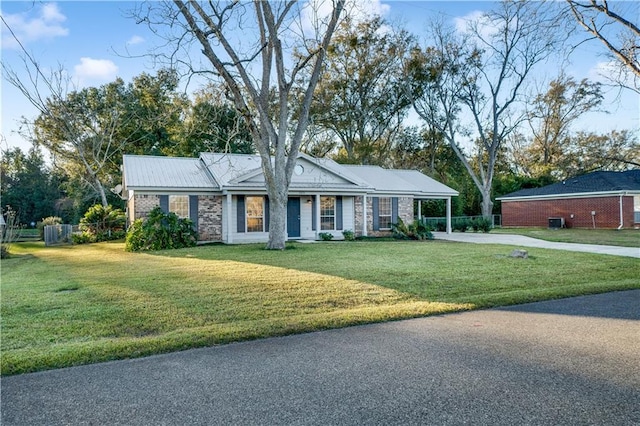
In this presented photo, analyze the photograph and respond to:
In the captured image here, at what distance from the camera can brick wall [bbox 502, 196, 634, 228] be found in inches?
977

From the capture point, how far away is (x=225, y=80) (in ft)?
42.5

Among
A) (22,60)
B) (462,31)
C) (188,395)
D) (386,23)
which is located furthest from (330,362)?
(386,23)

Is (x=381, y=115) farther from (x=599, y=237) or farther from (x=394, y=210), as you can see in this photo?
(x=599, y=237)

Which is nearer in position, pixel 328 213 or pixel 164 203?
pixel 164 203

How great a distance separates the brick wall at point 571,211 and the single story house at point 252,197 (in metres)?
12.0

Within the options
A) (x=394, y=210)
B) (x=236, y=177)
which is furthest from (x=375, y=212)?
(x=236, y=177)

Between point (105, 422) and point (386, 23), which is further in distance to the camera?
point (386, 23)

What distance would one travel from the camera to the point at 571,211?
27516 millimetres

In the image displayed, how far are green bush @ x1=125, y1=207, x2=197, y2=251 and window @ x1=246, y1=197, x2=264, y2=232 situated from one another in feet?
9.50

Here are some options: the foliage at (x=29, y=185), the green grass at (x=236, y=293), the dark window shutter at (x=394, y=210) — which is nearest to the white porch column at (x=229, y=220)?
the green grass at (x=236, y=293)

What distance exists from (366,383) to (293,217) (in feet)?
50.8

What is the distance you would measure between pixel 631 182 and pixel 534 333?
27757 mm

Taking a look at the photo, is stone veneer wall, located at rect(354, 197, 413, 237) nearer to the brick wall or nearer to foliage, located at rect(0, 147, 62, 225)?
the brick wall

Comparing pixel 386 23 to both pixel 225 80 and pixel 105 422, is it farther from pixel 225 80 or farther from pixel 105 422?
pixel 105 422
